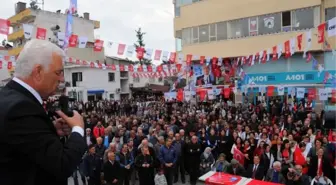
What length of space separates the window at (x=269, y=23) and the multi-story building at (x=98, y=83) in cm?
2369

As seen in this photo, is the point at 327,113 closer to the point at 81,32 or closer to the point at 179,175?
the point at 179,175

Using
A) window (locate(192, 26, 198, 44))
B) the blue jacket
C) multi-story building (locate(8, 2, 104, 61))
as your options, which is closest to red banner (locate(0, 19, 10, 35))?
the blue jacket

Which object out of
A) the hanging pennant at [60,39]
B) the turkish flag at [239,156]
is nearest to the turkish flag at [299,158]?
the turkish flag at [239,156]

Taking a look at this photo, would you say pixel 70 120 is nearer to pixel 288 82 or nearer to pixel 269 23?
pixel 288 82

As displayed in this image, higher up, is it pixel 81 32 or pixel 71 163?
pixel 81 32

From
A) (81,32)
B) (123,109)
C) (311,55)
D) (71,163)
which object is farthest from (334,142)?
(81,32)

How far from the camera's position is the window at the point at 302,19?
2270 cm

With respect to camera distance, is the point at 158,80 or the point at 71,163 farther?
the point at 158,80

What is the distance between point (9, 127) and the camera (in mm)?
1479

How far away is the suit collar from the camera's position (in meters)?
1.64

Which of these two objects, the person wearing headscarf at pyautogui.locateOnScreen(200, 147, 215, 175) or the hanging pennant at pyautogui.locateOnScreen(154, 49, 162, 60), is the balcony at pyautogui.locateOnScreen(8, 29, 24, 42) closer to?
the hanging pennant at pyautogui.locateOnScreen(154, 49, 162, 60)

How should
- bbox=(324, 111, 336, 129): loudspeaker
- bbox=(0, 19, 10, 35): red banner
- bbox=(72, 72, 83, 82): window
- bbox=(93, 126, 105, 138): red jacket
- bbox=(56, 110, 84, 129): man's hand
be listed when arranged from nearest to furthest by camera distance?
1. bbox=(56, 110, 84, 129): man's hand
2. bbox=(324, 111, 336, 129): loudspeaker
3. bbox=(0, 19, 10, 35): red banner
4. bbox=(93, 126, 105, 138): red jacket
5. bbox=(72, 72, 83, 82): window

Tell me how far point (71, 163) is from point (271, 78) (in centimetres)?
2429

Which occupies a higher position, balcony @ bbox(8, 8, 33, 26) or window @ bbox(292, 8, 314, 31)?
balcony @ bbox(8, 8, 33, 26)
